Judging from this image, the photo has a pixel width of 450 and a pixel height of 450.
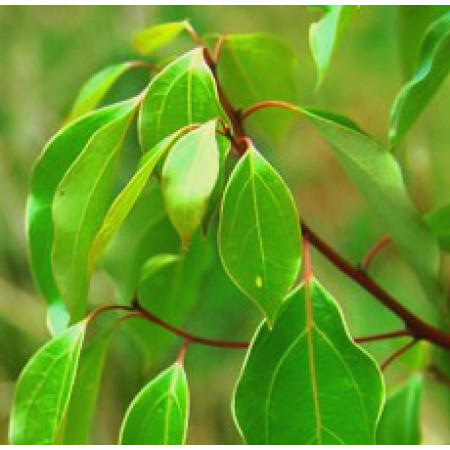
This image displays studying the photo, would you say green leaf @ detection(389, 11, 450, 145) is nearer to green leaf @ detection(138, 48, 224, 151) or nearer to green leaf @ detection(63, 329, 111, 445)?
green leaf @ detection(138, 48, 224, 151)

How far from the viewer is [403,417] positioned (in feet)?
2.71

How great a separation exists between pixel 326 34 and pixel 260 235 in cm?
13

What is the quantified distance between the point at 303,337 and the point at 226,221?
0.32 feet

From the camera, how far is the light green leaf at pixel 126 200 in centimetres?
48

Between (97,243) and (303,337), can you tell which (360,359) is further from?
(97,243)

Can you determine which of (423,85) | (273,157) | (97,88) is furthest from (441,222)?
(273,157)

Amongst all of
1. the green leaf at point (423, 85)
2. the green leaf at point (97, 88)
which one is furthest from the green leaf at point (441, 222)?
the green leaf at point (97, 88)

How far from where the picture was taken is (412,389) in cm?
84

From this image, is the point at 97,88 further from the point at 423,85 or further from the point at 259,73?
the point at 423,85

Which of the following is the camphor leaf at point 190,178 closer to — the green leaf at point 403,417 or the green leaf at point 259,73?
the green leaf at point 259,73

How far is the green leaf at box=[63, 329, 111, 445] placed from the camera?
62 cm

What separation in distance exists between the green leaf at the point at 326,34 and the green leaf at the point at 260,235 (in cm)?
8

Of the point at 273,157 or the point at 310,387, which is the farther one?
the point at 273,157

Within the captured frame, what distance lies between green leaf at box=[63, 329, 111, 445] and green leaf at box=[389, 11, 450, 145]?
9.0 inches
